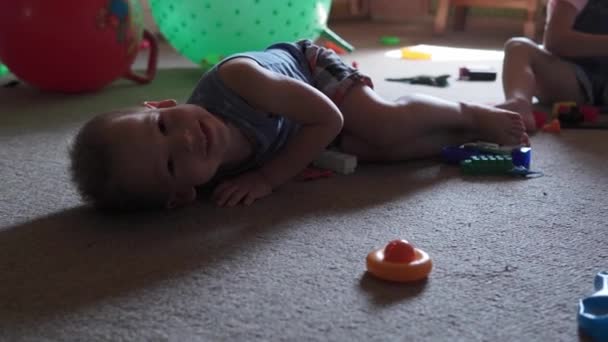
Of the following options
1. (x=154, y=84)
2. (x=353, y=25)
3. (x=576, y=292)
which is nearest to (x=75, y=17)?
(x=154, y=84)

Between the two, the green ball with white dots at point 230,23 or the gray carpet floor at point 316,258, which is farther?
the green ball with white dots at point 230,23

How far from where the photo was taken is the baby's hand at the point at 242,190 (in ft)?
3.16

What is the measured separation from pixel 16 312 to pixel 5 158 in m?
0.59

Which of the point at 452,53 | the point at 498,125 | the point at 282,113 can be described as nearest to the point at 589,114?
the point at 498,125

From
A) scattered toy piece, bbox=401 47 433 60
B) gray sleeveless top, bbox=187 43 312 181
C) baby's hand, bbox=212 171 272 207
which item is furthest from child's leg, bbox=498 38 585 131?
scattered toy piece, bbox=401 47 433 60

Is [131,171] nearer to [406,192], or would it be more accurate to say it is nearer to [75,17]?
[406,192]

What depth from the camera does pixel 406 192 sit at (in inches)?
38.8

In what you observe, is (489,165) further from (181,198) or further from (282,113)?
(181,198)

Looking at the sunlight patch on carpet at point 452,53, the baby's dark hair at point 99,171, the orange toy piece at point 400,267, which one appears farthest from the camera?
the sunlight patch on carpet at point 452,53

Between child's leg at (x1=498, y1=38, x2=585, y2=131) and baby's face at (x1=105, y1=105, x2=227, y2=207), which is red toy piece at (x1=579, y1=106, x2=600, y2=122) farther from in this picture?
baby's face at (x1=105, y1=105, x2=227, y2=207)

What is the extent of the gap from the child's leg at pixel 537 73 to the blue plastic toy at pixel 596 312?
82 cm

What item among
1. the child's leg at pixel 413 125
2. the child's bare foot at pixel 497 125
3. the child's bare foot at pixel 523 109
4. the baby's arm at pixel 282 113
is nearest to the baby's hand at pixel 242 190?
the baby's arm at pixel 282 113

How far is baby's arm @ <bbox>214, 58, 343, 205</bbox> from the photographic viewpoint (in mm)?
991

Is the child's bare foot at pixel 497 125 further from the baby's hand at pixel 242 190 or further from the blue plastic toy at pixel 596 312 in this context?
the blue plastic toy at pixel 596 312
